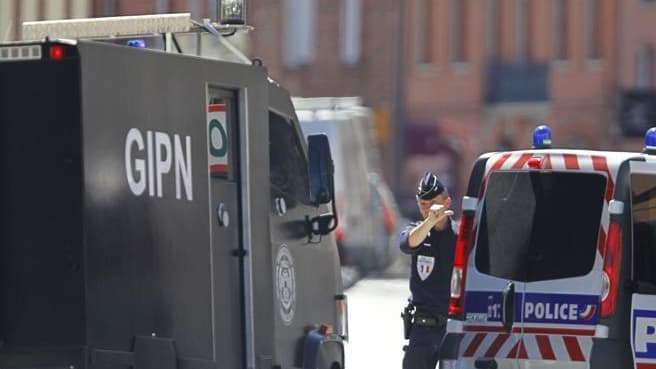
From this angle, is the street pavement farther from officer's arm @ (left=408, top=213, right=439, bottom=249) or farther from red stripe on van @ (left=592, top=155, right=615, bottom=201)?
red stripe on van @ (left=592, top=155, right=615, bottom=201)

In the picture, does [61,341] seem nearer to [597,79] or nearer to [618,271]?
[618,271]

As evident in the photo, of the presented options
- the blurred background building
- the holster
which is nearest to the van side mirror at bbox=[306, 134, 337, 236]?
the holster

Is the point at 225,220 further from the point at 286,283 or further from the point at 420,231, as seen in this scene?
the point at 420,231

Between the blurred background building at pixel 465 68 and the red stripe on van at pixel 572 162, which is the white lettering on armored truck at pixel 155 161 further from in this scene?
the blurred background building at pixel 465 68

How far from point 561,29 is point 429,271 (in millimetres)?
46246

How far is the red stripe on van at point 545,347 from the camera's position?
902 centimetres

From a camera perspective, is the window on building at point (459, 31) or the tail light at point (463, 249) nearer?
the tail light at point (463, 249)

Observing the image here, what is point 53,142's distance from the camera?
7441 millimetres

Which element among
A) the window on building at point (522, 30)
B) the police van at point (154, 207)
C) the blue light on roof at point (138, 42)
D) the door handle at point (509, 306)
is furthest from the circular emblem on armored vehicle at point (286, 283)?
the window on building at point (522, 30)

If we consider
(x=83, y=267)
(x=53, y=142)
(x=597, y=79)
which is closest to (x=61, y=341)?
(x=83, y=267)

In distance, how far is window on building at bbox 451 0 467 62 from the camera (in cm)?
5659

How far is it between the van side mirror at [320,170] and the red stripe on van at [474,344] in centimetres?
130

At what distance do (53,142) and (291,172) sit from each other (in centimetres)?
270

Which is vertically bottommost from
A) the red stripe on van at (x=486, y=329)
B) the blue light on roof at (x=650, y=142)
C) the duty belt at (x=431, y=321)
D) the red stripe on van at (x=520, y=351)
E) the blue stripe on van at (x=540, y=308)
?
the red stripe on van at (x=520, y=351)
